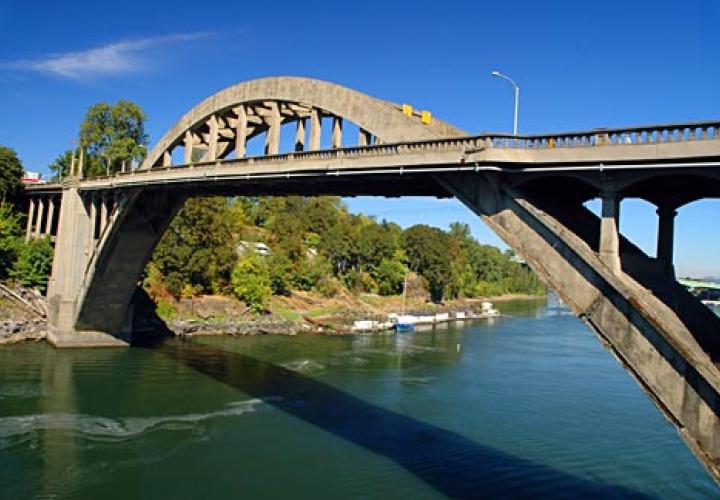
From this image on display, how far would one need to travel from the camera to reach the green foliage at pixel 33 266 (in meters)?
39.3

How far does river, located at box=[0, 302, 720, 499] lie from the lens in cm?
1677

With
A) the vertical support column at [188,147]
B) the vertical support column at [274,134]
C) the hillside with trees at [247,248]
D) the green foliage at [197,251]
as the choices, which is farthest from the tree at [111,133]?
the vertical support column at [274,134]

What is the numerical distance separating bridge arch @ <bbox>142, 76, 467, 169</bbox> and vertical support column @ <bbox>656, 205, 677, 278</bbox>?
5.22 m

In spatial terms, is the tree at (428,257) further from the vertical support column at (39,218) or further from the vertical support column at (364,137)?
the vertical support column at (364,137)

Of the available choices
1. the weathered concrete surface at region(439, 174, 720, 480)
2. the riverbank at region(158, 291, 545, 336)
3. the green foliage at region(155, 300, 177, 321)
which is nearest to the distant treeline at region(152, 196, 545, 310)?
the riverbank at region(158, 291, 545, 336)

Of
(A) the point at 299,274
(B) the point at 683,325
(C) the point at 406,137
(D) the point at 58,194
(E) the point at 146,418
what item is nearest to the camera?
(B) the point at 683,325

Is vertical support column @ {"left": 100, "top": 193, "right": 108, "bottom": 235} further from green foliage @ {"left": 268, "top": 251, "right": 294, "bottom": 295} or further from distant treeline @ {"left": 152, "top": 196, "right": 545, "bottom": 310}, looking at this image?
green foliage @ {"left": 268, "top": 251, "right": 294, "bottom": 295}

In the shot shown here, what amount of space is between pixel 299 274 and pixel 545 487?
47.3 metres

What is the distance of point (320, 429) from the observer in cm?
2134

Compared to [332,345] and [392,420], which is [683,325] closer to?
[392,420]

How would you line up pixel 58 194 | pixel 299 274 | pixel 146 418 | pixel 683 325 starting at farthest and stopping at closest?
pixel 299 274
pixel 58 194
pixel 146 418
pixel 683 325

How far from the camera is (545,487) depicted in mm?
16641

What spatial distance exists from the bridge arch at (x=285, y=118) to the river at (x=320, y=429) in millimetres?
9082

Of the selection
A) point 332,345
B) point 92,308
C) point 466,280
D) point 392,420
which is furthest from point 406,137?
point 466,280
